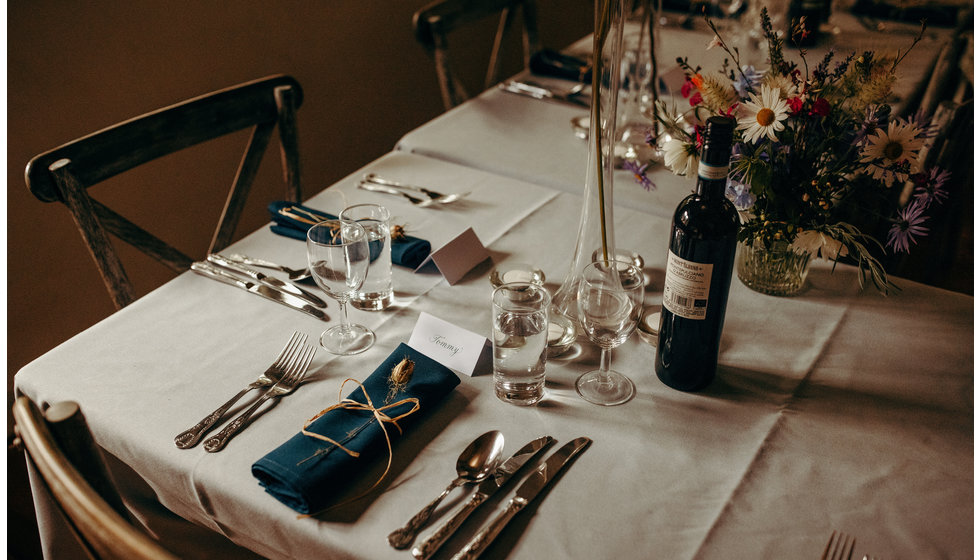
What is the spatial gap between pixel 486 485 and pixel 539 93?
57.9 inches

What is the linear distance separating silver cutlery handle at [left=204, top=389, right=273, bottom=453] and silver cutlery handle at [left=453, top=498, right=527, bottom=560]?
0.36 m

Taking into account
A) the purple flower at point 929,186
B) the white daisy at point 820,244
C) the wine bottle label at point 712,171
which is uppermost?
the wine bottle label at point 712,171

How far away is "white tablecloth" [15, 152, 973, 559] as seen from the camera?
796 millimetres

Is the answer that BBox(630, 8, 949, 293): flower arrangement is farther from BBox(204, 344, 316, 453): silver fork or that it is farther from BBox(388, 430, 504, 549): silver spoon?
BBox(204, 344, 316, 453): silver fork

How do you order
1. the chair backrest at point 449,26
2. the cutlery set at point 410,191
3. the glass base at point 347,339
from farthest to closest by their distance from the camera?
the chair backrest at point 449,26 < the cutlery set at point 410,191 < the glass base at point 347,339

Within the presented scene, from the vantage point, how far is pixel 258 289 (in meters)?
1.22

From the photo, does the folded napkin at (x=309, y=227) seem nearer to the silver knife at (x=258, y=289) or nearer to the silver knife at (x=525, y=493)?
the silver knife at (x=258, y=289)

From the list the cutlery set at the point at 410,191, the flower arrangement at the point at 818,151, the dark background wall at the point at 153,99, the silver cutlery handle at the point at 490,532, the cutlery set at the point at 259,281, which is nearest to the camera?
the silver cutlery handle at the point at 490,532

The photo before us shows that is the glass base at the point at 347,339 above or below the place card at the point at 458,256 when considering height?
below

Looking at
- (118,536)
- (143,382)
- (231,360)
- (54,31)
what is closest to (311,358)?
(231,360)

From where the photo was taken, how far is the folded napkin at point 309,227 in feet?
4.23

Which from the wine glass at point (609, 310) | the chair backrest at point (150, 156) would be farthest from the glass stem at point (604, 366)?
the chair backrest at point (150, 156)

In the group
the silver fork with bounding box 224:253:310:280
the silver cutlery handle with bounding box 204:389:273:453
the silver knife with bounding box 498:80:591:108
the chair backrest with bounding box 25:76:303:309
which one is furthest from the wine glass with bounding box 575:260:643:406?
the silver knife with bounding box 498:80:591:108

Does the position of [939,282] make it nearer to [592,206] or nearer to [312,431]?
[592,206]
